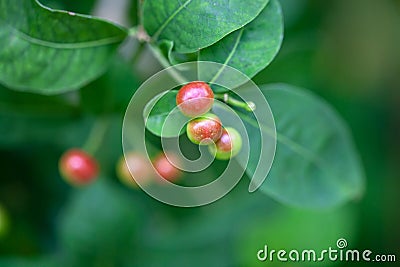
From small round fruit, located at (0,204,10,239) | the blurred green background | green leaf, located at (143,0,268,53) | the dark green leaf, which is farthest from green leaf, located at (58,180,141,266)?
green leaf, located at (143,0,268,53)

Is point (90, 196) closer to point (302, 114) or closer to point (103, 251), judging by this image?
point (103, 251)

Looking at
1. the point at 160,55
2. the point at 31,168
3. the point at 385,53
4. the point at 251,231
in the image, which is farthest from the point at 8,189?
the point at 385,53

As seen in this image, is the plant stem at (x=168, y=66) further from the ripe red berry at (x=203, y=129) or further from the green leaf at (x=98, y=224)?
the green leaf at (x=98, y=224)

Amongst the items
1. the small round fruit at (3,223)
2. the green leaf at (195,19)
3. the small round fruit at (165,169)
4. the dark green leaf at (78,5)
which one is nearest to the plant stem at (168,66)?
the green leaf at (195,19)

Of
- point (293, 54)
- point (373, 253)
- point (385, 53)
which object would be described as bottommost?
point (373, 253)

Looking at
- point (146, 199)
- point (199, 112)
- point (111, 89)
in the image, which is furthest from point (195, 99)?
point (146, 199)

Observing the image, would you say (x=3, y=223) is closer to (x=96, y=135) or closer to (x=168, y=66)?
(x=96, y=135)

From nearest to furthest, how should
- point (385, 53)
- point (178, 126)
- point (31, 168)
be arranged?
1. point (178, 126)
2. point (31, 168)
3. point (385, 53)

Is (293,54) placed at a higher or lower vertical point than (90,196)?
higher
